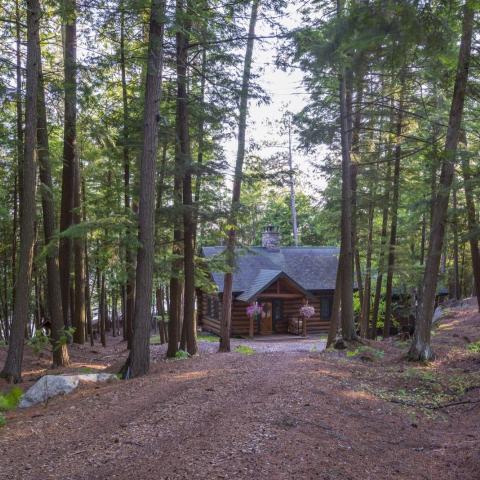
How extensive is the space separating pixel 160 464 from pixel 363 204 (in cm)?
1302

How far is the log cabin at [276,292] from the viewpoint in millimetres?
26156

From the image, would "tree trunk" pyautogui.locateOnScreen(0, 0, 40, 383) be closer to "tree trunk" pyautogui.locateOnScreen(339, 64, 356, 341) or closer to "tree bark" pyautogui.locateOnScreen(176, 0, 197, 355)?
"tree bark" pyautogui.locateOnScreen(176, 0, 197, 355)

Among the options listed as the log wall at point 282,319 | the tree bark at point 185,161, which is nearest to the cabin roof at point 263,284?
the log wall at point 282,319

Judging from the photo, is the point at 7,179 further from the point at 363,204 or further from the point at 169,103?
the point at 363,204

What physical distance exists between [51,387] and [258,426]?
193 inches

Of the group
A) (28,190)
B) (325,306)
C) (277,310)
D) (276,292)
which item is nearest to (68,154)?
(28,190)

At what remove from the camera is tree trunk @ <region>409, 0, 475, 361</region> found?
29.5 feet

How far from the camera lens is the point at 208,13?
10336 mm

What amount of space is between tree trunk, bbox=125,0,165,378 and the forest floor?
0.54 m

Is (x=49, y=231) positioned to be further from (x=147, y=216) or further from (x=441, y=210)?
(x=441, y=210)

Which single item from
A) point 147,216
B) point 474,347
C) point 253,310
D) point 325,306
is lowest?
point 325,306

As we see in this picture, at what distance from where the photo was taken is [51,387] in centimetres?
868

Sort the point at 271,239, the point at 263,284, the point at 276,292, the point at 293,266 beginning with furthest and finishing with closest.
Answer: the point at 271,239 < the point at 293,266 < the point at 276,292 < the point at 263,284

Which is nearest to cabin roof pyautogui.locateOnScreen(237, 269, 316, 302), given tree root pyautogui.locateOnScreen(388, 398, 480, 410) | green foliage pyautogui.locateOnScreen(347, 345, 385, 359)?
green foliage pyautogui.locateOnScreen(347, 345, 385, 359)
